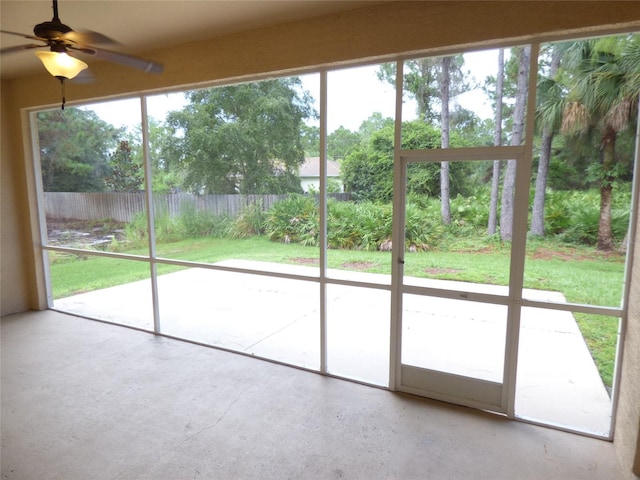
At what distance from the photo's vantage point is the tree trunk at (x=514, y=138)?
2504 mm

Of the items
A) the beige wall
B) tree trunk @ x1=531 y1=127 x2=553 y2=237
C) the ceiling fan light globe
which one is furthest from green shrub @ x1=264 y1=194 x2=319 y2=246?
the ceiling fan light globe

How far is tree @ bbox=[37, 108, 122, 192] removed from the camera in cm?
481

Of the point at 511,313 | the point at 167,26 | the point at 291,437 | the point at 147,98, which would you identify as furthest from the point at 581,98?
the point at 147,98

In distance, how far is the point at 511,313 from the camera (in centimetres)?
268

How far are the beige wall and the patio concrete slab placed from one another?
25.5 inches

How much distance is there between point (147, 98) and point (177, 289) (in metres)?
3.04

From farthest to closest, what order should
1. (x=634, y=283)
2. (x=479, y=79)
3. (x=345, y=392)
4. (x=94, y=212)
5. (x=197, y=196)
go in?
(x=94, y=212), (x=197, y=196), (x=345, y=392), (x=479, y=79), (x=634, y=283)

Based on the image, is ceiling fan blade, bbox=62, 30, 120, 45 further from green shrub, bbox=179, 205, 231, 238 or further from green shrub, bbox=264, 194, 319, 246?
green shrub, bbox=179, 205, 231, 238

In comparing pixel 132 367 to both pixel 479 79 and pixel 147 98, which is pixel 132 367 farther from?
pixel 479 79

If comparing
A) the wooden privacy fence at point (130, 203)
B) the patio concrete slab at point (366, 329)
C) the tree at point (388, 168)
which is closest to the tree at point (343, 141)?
the tree at point (388, 168)

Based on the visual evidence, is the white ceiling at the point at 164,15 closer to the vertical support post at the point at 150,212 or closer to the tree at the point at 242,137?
the tree at the point at 242,137

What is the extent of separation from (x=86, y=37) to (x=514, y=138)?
9.21ft

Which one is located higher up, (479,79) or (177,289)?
(479,79)

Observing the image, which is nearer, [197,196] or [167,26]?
[167,26]
